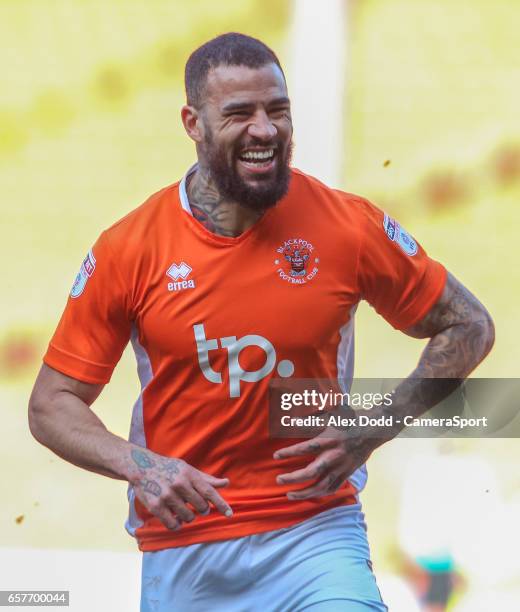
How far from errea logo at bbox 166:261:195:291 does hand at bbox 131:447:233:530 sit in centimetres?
41

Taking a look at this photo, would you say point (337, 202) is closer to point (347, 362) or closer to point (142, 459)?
point (347, 362)

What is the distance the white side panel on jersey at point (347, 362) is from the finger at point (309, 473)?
20 centimetres

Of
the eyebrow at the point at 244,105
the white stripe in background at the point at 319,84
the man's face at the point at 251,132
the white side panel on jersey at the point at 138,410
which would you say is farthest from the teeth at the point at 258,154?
the white stripe in background at the point at 319,84

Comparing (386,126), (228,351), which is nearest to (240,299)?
(228,351)

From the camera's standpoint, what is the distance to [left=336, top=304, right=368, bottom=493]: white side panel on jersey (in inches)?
128

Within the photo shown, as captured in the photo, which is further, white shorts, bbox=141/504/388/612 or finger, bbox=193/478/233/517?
white shorts, bbox=141/504/388/612

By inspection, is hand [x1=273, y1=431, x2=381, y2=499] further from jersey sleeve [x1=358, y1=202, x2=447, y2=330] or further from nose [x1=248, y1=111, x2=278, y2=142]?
nose [x1=248, y1=111, x2=278, y2=142]

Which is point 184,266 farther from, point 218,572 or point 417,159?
point 417,159

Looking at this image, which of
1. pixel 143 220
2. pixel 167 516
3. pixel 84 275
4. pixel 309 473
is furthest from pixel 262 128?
pixel 167 516

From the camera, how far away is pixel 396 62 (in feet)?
14.1

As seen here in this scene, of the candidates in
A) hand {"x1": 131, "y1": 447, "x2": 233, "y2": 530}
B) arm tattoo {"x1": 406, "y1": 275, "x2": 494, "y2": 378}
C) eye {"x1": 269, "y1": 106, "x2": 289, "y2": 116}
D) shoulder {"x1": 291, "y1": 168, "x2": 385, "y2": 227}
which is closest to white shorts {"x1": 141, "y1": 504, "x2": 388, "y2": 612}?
hand {"x1": 131, "y1": 447, "x2": 233, "y2": 530}

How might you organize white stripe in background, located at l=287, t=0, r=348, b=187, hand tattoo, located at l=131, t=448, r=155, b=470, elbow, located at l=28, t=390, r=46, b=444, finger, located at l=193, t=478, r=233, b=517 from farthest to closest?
white stripe in background, located at l=287, t=0, r=348, b=187
elbow, located at l=28, t=390, r=46, b=444
hand tattoo, located at l=131, t=448, r=155, b=470
finger, located at l=193, t=478, r=233, b=517

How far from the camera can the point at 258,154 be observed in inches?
124

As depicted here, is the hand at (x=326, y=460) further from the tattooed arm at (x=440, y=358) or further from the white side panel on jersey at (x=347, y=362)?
the white side panel on jersey at (x=347, y=362)
